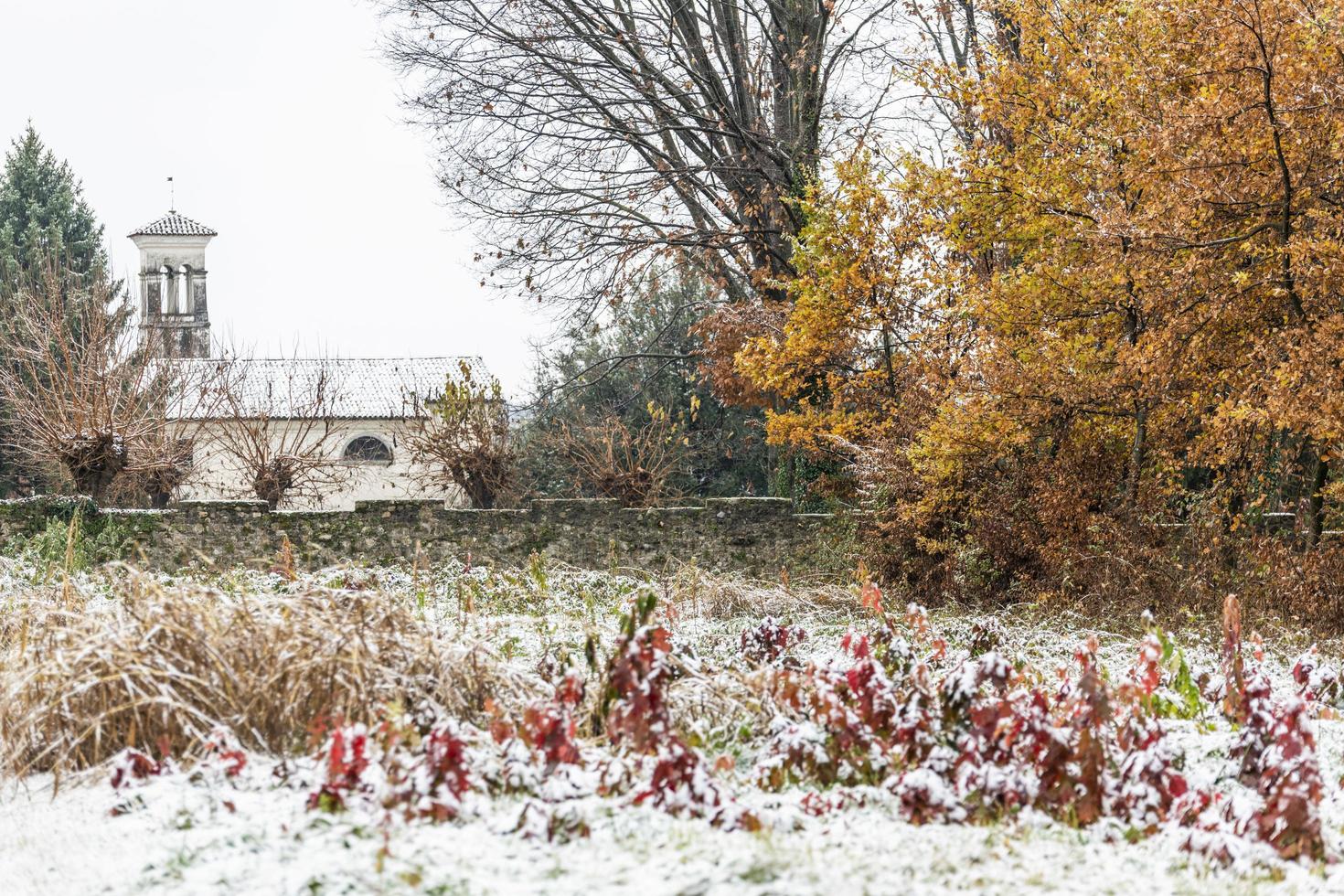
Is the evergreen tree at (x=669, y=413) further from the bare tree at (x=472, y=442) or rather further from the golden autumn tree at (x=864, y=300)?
the golden autumn tree at (x=864, y=300)

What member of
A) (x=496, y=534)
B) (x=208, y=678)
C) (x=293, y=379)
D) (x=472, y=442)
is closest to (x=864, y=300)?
(x=496, y=534)

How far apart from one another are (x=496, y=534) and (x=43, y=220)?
990 inches

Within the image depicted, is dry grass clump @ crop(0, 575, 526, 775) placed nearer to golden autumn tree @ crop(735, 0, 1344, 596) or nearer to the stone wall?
golden autumn tree @ crop(735, 0, 1344, 596)

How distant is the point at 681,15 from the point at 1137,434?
33.4 feet

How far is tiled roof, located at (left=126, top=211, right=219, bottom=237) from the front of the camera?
4103cm

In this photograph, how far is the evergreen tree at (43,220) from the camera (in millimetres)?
33188

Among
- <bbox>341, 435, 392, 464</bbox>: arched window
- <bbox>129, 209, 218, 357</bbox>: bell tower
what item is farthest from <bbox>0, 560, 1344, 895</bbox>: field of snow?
<bbox>129, 209, 218, 357</bbox>: bell tower

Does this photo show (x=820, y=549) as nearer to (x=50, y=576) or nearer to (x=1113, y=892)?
(x=50, y=576)

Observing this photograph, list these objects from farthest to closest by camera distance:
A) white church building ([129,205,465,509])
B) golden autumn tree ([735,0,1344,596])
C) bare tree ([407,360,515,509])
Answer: white church building ([129,205,465,509])
bare tree ([407,360,515,509])
golden autumn tree ([735,0,1344,596])

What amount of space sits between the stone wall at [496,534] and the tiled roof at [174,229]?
28.1 meters

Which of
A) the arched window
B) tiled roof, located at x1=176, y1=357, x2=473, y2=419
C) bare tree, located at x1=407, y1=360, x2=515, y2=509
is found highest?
tiled roof, located at x1=176, y1=357, x2=473, y2=419

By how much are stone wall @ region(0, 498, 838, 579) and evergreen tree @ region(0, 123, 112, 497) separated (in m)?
19.7

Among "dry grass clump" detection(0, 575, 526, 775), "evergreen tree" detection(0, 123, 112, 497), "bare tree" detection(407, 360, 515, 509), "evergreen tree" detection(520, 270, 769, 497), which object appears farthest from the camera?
"evergreen tree" detection(0, 123, 112, 497)

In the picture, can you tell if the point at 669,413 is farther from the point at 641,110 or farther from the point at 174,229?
the point at 174,229
